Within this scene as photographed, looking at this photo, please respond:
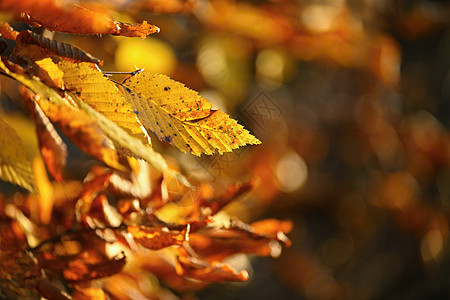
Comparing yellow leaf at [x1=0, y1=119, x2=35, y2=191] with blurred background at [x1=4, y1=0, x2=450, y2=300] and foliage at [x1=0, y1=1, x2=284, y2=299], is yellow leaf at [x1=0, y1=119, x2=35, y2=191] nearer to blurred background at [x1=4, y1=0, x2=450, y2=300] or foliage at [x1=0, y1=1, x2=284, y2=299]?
foliage at [x1=0, y1=1, x2=284, y2=299]

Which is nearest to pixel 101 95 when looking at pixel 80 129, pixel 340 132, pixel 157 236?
pixel 80 129

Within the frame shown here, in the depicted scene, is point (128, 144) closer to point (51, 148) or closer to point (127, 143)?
point (127, 143)

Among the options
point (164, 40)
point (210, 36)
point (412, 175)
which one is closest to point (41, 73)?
point (164, 40)

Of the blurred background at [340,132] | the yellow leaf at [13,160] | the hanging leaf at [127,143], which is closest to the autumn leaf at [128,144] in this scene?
the hanging leaf at [127,143]

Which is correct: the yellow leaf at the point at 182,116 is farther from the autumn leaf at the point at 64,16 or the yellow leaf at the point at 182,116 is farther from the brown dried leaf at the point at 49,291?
the brown dried leaf at the point at 49,291

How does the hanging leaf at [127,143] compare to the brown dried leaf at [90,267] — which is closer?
the hanging leaf at [127,143]

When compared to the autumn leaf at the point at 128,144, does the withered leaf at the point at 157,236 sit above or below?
below

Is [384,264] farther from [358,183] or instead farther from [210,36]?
[210,36]
